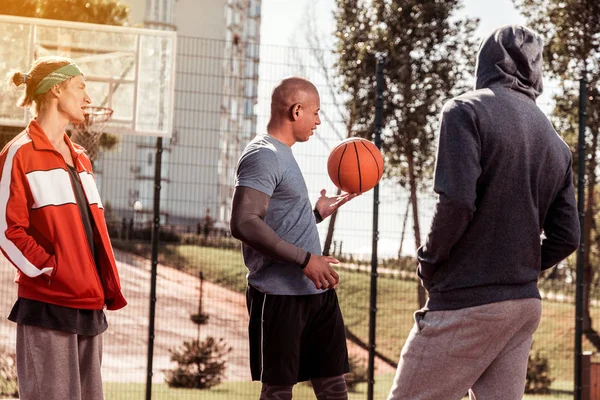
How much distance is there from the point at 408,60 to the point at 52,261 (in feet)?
49.3

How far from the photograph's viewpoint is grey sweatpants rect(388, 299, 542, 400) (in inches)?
121

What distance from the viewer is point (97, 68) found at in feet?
29.3

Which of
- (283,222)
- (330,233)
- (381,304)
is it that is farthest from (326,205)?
(381,304)

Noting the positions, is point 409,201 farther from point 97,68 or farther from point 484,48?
point 484,48

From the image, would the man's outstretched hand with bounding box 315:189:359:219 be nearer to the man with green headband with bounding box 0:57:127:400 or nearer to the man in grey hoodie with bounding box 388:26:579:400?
the man with green headband with bounding box 0:57:127:400

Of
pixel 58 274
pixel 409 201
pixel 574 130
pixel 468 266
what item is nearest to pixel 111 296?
pixel 58 274

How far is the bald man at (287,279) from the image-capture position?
4020 mm

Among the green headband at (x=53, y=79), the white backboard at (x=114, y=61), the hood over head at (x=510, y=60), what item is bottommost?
the green headband at (x=53, y=79)

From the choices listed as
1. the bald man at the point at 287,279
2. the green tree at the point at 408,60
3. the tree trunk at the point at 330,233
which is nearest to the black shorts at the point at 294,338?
the bald man at the point at 287,279

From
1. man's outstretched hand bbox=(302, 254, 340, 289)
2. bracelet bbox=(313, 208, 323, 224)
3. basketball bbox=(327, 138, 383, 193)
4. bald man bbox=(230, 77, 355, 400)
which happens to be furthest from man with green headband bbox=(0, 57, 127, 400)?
basketball bbox=(327, 138, 383, 193)

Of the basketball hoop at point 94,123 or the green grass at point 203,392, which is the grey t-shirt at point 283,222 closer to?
the basketball hoop at point 94,123

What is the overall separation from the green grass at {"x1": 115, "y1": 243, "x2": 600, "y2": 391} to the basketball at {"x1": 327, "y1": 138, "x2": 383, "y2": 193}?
409cm

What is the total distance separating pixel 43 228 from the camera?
11.8 feet

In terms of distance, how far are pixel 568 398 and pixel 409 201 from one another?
5400mm
